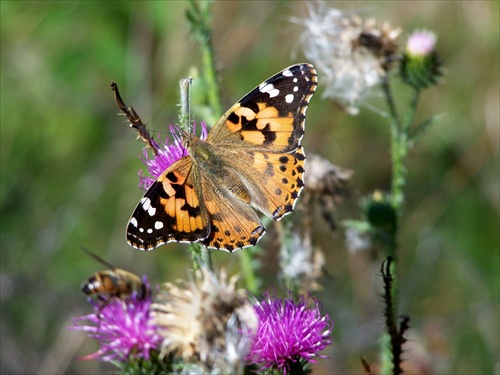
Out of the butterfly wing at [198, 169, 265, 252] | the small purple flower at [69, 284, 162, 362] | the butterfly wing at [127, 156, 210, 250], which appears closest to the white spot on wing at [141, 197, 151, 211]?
the butterfly wing at [127, 156, 210, 250]

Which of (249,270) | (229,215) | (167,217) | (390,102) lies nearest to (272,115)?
(229,215)

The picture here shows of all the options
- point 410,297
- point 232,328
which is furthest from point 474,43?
point 232,328

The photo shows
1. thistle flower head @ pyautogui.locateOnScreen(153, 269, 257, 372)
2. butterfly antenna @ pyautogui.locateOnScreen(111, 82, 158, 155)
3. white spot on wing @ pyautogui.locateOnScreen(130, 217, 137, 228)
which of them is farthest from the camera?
white spot on wing @ pyautogui.locateOnScreen(130, 217, 137, 228)

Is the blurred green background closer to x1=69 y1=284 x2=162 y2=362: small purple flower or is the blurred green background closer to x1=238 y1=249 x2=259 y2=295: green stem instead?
x1=238 y1=249 x2=259 y2=295: green stem

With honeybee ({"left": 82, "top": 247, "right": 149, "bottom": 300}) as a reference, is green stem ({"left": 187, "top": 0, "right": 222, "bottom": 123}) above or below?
above

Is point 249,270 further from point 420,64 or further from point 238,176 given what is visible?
point 420,64

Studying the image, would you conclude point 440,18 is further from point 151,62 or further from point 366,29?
point 366,29
